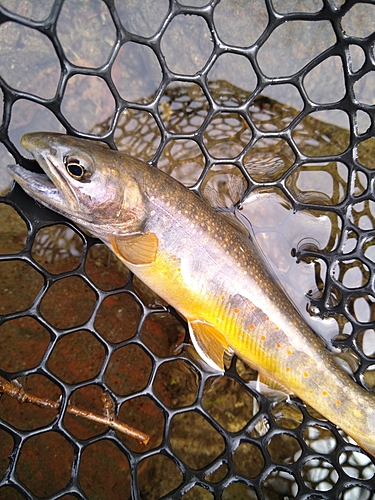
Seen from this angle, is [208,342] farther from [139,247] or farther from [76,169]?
[76,169]

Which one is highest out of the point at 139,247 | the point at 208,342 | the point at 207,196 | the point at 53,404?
the point at 207,196

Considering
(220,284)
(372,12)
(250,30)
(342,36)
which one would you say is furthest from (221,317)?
(372,12)

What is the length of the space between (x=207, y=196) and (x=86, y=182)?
67 centimetres

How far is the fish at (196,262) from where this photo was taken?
1830 millimetres

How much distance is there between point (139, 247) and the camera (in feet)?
6.27

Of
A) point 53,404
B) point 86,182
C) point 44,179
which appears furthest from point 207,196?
point 53,404

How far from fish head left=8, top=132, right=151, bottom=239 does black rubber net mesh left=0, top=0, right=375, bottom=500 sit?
1.01 feet

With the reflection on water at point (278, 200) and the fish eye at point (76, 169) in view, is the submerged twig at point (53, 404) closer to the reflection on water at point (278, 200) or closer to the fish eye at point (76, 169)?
the reflection on water at point (278, 200)

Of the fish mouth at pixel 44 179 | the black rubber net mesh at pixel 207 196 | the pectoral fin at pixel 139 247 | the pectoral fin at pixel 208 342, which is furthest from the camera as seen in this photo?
the black rubber net mesh at pixel 207 196

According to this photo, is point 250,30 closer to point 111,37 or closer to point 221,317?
point 111,37

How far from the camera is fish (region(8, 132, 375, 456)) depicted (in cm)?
183

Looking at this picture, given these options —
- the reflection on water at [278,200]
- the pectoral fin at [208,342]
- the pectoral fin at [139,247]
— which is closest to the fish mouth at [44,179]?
the pectoral fin at [139,247]

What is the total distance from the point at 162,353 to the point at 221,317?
0.68m

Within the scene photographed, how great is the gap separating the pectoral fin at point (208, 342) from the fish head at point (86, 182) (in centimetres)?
56
